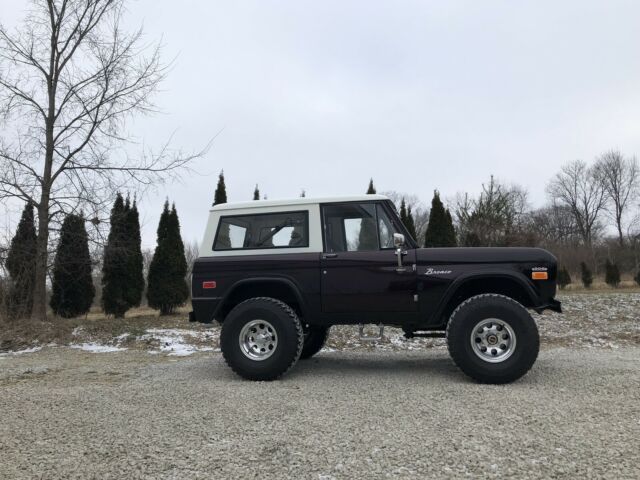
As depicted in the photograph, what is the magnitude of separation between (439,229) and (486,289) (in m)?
13.1

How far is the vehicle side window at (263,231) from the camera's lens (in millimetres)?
5453

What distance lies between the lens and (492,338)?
481 centimetres

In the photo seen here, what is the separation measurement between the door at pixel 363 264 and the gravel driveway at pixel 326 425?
0.88m

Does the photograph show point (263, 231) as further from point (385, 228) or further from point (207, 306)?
point (385, 228)

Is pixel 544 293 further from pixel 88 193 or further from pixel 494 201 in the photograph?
pixel 494 201

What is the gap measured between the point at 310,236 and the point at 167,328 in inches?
246

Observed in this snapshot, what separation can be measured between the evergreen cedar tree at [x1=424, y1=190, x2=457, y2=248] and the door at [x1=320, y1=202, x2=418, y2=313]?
13.0 m

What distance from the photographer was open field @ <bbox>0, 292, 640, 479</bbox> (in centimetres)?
273

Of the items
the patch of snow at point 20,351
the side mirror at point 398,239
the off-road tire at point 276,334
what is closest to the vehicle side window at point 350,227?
the side mirror at point 398,239

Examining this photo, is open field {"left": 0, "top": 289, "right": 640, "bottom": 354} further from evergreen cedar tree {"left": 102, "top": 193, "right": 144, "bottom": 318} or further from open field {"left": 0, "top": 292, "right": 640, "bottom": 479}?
evergreen cedar tree {"left": 102, "top": 193, "right": 144, "bottom": 318}

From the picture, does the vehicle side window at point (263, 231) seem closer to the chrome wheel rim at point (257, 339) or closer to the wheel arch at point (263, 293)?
the wheel arch at point (263, 293)

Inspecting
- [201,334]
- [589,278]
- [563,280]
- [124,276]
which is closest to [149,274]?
[124,276]

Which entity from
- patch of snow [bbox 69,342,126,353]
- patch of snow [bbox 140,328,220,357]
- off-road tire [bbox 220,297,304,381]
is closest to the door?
off-road tire [bbox 220,297,304,381]

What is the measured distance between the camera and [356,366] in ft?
19.9
